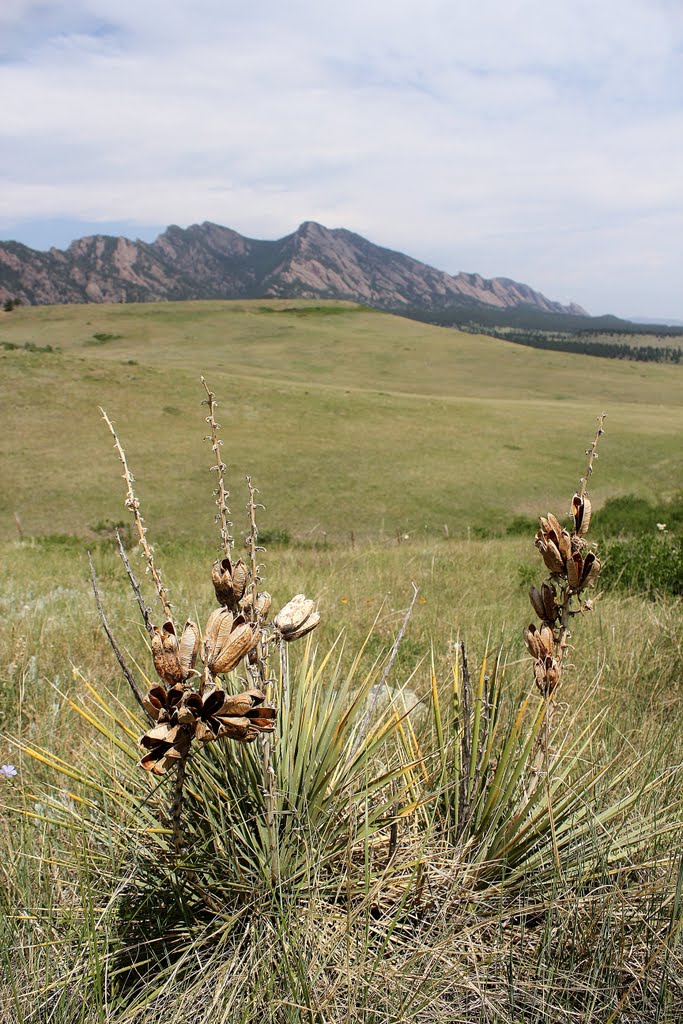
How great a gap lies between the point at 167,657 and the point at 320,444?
90.8 ft

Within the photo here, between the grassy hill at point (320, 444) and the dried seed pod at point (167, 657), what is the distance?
50.4 ft

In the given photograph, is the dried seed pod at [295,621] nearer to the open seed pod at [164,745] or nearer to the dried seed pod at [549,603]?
the open seed pod at [164,745]

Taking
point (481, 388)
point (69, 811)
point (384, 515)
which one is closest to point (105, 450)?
point (384, 515)

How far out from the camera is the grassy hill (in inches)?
790

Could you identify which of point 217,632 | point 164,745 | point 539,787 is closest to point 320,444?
point 539,787

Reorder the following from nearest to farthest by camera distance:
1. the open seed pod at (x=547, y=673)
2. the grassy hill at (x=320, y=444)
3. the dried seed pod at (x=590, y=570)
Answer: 1. the dried seed pod at (x=590, y=570)
2. the open seed pod at (x=547, y=673)
3. the grassy hill at (x=320, y=444)

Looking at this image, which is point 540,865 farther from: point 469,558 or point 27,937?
point 469,558

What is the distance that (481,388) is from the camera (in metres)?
56.0

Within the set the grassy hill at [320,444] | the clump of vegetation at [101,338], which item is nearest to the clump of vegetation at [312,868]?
the grassy hill at [320,444]

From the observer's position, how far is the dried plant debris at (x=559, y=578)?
4.85 ft

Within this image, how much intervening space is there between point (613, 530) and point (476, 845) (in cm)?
1514

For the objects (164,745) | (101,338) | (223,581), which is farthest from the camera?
(101,338)

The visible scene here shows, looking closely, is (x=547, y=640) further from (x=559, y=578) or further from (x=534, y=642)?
A: (x=559, y=578)

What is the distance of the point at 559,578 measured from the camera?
60.6 inches
